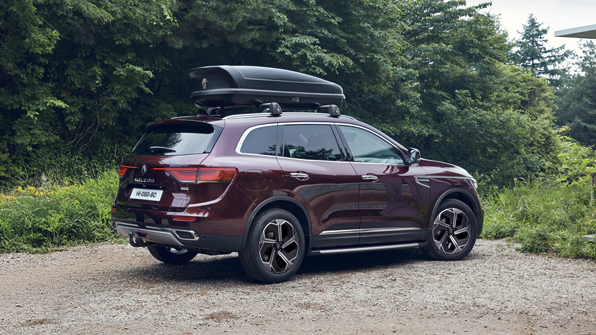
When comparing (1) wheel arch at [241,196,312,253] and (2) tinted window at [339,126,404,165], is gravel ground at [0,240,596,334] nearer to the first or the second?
(1) wheel arch at [241,196,312,253]

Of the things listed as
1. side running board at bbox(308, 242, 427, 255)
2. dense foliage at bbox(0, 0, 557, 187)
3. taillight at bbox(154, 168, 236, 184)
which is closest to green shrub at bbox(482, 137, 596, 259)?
side running board at bbox(308, 242, 427, 255)

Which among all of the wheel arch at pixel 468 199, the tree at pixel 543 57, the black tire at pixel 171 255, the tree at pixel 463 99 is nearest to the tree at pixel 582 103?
the tree at pixel 543 57

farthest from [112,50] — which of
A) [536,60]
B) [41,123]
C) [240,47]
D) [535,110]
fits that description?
[536,60]

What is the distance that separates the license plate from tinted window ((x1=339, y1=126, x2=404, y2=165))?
2.30 metres

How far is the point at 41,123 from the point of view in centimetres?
1658

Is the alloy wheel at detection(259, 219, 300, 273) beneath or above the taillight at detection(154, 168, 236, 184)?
beneath

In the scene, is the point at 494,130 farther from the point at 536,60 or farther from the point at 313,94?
the point at 536,60

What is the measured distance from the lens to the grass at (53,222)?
28.2ft

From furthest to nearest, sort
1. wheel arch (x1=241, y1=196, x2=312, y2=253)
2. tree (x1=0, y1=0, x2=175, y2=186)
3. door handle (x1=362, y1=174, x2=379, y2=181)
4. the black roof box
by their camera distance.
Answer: tree (x1=0, y1=0, x2=175, y2=186) < door handle (x1=362, y1=174, x2=379, y2=181) < the black roof box < wheel arch (x1=241, y1=196, x2=312, y2=253)

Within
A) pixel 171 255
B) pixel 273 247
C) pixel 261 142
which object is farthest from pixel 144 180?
pixel 171 255

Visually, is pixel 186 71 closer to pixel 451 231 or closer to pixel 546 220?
pixel 546 220

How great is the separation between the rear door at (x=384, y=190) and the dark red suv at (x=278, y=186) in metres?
0.01

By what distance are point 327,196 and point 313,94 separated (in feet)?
4.78

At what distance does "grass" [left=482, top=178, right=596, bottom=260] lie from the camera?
7883 millimetres
